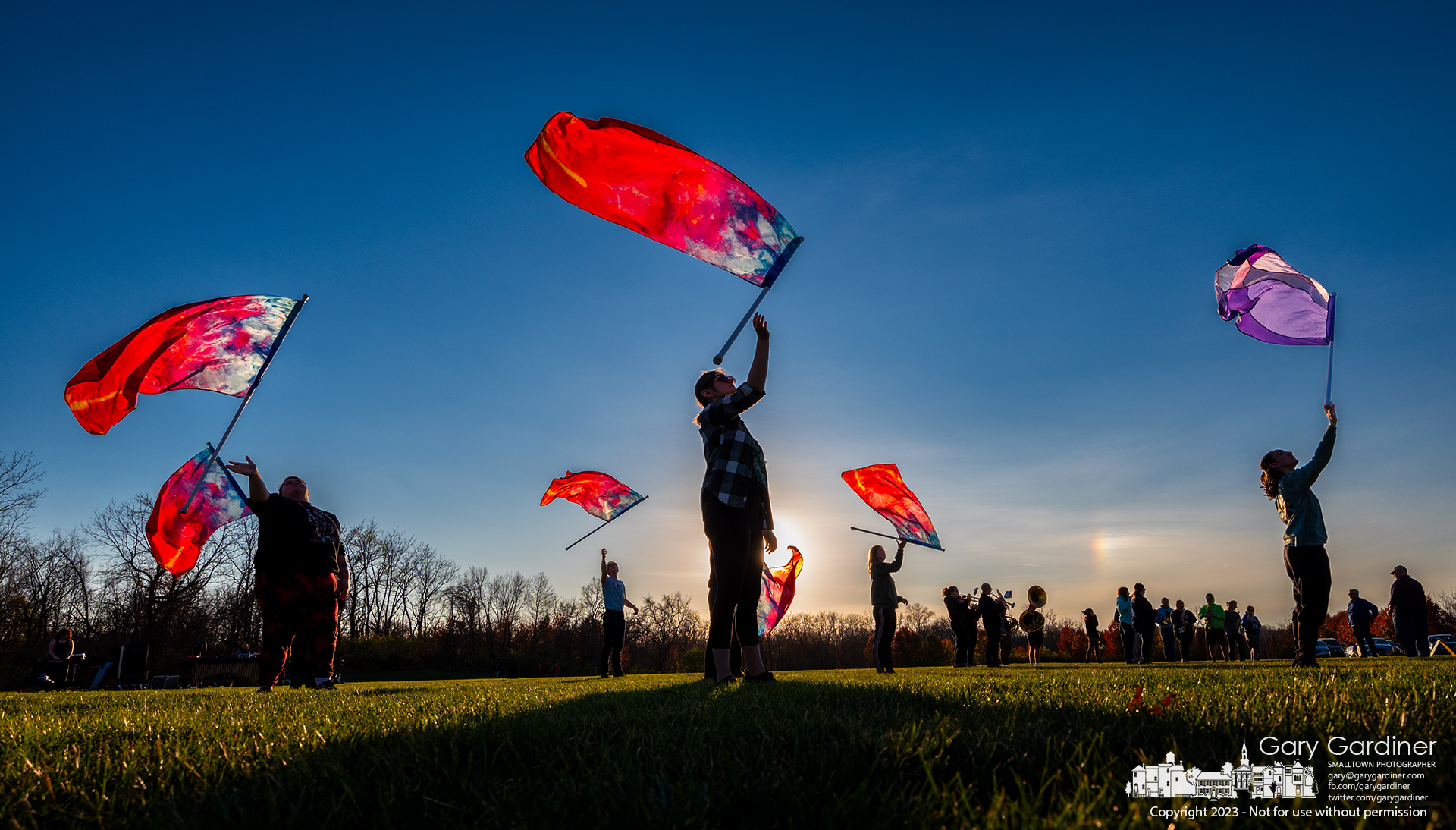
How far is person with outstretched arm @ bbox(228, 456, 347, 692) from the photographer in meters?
7.08

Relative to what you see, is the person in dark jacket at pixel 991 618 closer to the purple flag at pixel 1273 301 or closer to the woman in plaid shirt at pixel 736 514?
the purple flag at pixel 1273 301

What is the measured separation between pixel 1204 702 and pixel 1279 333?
24.8ft

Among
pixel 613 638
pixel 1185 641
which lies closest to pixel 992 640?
pixel 613 638

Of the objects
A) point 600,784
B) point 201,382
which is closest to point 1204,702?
point 600,784

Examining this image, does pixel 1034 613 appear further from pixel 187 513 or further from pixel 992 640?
pixel 187 513

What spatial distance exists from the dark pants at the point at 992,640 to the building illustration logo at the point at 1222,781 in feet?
54.2

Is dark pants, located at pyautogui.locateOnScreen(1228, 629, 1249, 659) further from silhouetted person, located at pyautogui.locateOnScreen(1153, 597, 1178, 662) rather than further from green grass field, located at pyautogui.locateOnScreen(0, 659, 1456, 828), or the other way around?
green grass field, located at pyautogui.locateOnScreen(0, 659, 1456, 828)

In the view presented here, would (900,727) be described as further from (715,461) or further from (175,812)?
(715,461)

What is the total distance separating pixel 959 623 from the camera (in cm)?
1766

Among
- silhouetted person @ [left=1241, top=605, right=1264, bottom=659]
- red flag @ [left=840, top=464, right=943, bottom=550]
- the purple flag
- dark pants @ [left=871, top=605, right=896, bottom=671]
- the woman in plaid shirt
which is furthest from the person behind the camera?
silhouetted person @ [left=1241, top=605, right=1264, bottom=659]

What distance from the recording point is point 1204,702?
288 cm

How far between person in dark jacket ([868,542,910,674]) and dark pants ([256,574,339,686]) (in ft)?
27.6

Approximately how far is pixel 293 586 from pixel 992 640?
50.5 ft

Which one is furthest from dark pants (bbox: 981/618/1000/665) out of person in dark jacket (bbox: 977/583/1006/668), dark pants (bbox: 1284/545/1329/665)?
dark pants (bbox: 1284/545/1329/665)
